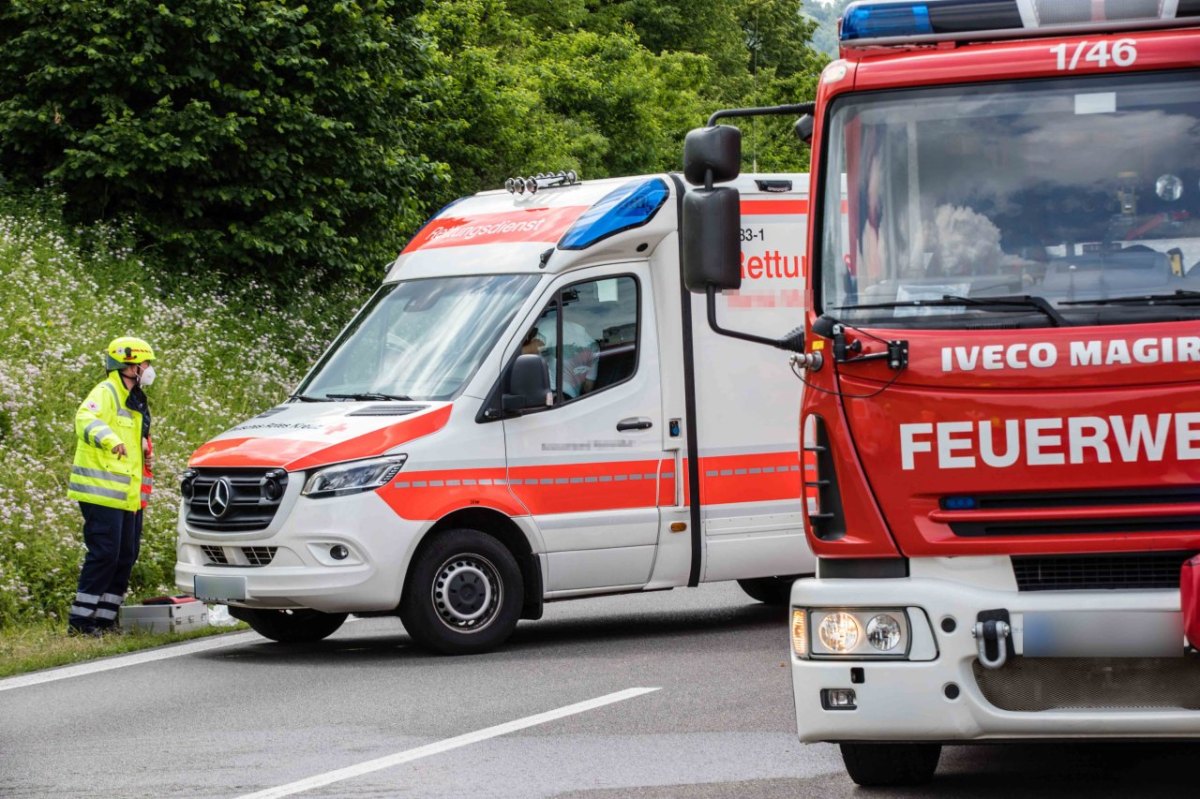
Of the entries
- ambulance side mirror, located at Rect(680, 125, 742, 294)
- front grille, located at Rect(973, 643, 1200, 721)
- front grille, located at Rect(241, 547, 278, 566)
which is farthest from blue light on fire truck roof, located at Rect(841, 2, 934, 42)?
front grille, located at Rect(241, 547, 278, 566)

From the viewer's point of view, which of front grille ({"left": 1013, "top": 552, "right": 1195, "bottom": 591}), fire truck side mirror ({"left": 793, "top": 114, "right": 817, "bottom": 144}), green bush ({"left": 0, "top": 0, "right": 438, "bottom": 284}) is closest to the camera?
front grille ({"left": 1013, "top": 552, "right": 1195, "bottom": 591})

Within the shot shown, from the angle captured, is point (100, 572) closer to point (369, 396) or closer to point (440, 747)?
point (369, 396)

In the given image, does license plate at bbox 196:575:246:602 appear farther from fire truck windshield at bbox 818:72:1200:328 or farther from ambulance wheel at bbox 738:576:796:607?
fire truck windshield at bbox 818:72:1200:328

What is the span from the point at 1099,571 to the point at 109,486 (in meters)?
8.33

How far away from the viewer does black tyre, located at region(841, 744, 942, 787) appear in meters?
7.34

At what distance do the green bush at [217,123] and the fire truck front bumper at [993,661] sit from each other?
15262 mm

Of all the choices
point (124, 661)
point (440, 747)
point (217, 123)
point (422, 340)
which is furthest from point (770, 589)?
point (217, 123)

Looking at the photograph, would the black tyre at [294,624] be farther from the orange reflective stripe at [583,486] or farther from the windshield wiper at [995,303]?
the windshield wiper at [995,303]

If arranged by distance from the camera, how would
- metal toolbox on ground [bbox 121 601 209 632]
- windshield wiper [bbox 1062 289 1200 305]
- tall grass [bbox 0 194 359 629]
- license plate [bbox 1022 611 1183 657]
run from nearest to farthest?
Result: license plate [bbox 1022 611 1183 657] → windshield wiper [bbox 1062 289 1200 305] → metal toolbox on ground [bbox 121 601 209 632] → tall grass [bbox 0 194 359 629]

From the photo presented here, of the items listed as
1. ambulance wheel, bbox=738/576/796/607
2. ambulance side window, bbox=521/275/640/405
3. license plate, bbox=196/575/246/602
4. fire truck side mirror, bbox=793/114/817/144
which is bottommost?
ambulance wheel, bbox=738/576/796/607

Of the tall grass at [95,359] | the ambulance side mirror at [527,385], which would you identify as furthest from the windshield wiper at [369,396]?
the tall grass at [95,359]

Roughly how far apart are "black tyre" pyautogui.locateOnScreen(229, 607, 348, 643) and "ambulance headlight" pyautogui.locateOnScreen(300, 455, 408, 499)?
1421 mm

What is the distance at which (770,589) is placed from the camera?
1434 cm

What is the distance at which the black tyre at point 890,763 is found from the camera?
7.34 metres
